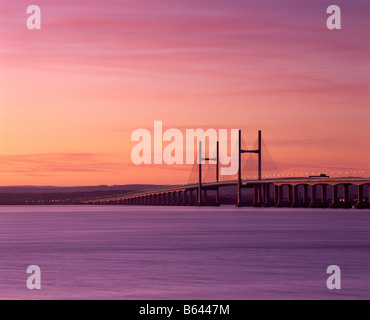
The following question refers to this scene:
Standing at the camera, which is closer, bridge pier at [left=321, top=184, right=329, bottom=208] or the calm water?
the calm water

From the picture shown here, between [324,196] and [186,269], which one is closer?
[186,269]

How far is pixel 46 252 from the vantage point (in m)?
43.8

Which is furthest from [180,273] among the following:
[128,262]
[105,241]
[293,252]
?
[105,241]

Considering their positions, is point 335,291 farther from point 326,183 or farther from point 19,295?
point 326,183

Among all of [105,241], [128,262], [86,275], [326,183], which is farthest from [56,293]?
[326,183]

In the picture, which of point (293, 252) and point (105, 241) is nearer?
point (293, 252)

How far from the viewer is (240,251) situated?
1725 inches

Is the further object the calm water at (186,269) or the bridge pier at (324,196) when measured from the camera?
the bridge pier at (324,196)

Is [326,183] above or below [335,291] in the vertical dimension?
above

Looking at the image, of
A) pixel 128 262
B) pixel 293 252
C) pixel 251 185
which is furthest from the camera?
pixel 251 185
